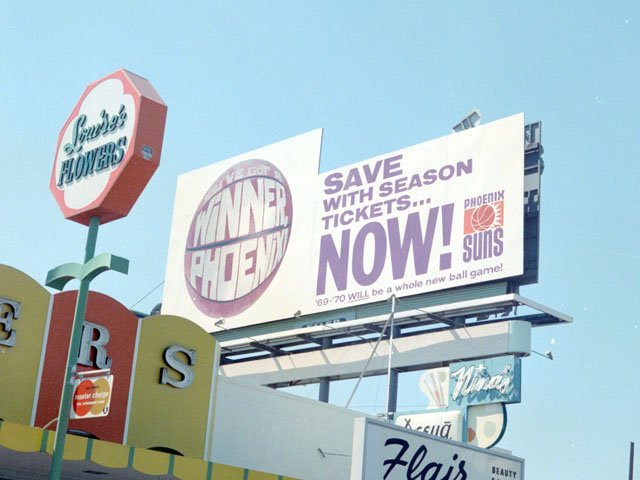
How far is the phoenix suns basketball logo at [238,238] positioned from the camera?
1309 inches

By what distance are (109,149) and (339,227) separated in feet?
59.1

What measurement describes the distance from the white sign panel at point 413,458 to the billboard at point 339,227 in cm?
1540

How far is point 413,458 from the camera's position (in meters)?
10.8

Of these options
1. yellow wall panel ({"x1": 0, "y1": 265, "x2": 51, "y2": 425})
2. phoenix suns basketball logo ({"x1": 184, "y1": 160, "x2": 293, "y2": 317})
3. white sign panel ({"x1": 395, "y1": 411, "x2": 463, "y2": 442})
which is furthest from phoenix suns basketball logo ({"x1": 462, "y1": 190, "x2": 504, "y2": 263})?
yellow wall panel ({"x1": 0, "y1": 265, "x2": 51, "y2": 425})

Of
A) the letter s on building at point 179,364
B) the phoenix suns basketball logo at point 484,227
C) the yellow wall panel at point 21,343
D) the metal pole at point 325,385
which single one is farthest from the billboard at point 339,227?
the yellow wall panel at point 21,343

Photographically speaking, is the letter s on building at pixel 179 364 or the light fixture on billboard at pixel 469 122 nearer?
the letter s on building at pixel 179 364

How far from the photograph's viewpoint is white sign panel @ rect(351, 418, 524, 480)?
10273 millimetres

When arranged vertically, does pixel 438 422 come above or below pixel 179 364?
above

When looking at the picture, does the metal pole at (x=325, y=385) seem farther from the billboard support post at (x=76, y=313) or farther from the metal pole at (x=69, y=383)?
the metal pole at (x=69, y=383)

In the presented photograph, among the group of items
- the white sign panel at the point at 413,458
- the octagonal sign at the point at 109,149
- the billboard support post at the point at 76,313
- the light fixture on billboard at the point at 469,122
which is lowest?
the white sign panel at the point at 413,458

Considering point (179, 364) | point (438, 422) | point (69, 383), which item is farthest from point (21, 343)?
point (438, 422)

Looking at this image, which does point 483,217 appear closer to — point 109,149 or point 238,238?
point 238,238

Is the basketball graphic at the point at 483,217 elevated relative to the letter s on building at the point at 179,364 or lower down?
elevated

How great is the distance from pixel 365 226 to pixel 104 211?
58.6 feet
